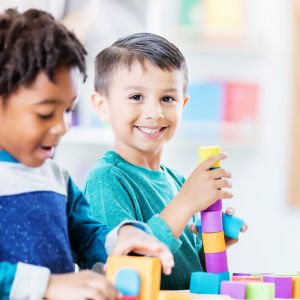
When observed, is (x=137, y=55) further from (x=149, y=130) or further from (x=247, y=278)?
(x=247, y=278)

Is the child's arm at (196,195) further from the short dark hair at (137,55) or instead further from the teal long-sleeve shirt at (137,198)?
the short dark hair at (137,55)

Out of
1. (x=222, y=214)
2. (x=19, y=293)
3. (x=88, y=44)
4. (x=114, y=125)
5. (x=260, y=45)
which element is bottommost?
(x=19, y=293)

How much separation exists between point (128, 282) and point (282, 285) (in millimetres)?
317

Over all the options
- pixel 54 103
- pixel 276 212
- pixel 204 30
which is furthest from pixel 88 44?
pixel 54 103

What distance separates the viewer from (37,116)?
31.3 inches

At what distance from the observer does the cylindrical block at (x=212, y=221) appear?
1049mm

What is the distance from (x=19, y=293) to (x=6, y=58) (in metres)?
0.25

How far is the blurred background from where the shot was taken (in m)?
3.00

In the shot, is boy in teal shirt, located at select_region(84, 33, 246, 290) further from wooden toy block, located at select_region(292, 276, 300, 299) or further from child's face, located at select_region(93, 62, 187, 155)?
wooden toy block, located at select_region(292, 276, 300, 299)

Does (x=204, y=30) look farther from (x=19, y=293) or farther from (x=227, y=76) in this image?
(x=19, y=293)

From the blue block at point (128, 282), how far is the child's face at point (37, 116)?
0.16 meters

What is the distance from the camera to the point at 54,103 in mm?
802

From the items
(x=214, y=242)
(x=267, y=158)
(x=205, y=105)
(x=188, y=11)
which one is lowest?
(x=214, y=242)

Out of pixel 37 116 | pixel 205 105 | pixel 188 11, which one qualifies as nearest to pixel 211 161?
pixel 37 116
